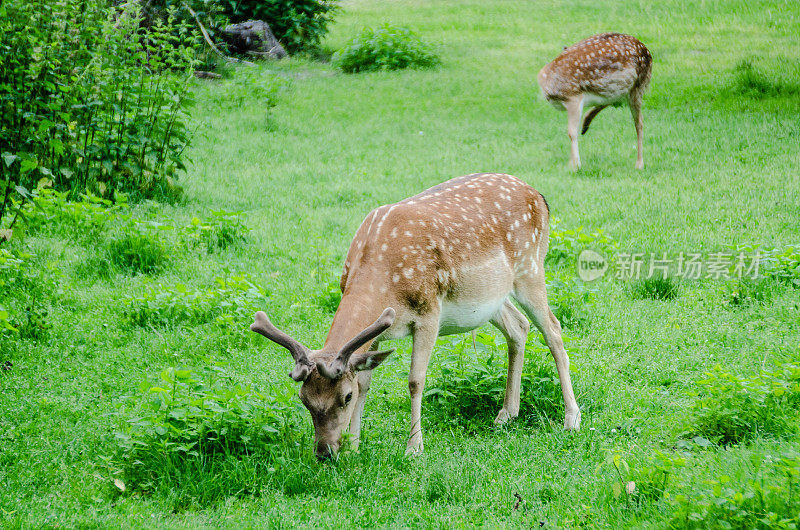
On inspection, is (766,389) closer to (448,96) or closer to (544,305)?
(544,305)

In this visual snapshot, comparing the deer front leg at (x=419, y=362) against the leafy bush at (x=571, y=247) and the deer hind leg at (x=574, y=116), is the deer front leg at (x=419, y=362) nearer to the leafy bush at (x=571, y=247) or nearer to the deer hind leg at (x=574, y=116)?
the leafy bush at (x=571, y=247)

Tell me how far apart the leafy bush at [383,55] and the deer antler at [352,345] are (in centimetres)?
1507

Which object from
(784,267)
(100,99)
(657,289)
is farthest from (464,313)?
(100,99)

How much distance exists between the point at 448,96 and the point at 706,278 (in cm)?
1007

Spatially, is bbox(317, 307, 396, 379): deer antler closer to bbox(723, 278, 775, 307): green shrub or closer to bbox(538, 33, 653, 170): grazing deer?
bbox(723, 278, 775, 307): green shrub

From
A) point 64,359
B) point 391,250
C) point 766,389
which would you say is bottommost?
point 64,359

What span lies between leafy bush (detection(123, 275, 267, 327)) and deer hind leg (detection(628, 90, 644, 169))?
7.12 m

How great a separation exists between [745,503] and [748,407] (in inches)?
59.8

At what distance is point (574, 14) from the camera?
2267cm

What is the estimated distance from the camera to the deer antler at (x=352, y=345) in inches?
188

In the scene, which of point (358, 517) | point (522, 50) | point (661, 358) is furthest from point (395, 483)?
point (522, 50)

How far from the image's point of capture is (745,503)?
376 cm

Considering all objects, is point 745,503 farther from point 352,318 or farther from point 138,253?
point 138,253

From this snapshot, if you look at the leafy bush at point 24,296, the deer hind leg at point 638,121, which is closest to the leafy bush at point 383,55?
the deer hind leg at point 638,121
